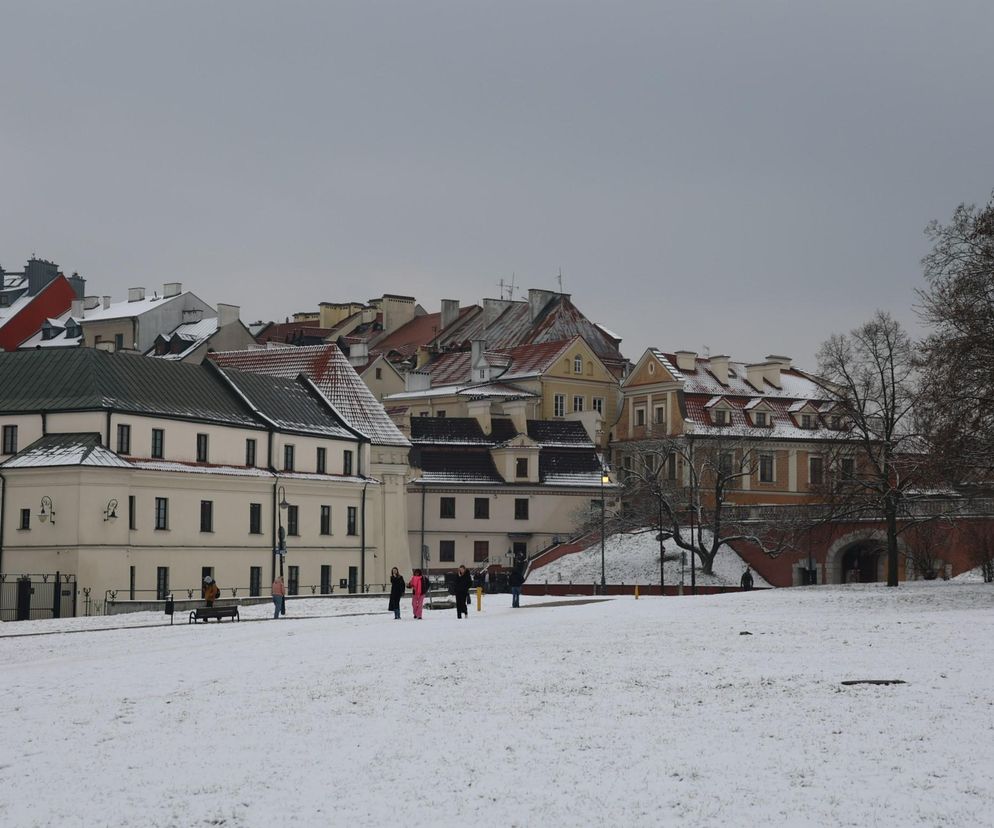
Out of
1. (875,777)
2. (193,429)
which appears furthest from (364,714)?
(193,429)

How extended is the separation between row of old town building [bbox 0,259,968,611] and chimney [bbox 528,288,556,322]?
A: 177 millimetres

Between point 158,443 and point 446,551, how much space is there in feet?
118

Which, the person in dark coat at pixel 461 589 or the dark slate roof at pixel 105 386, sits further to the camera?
the dark slate roof at pixel 105 386

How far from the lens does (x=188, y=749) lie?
2577 centimetres

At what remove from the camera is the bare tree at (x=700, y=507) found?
9256 cm

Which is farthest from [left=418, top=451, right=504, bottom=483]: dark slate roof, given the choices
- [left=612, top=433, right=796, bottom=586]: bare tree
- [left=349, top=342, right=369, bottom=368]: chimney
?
[left=349, top=342, right=369, bottom=368]: chimney

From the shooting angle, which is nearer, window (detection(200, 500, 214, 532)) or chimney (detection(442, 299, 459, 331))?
window (detection(200, 500, 214, 532))

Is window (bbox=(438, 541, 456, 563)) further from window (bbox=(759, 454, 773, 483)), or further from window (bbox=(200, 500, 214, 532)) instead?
window (bbox=(200, 500, 214, 532))

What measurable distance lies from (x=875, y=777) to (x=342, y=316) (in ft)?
477

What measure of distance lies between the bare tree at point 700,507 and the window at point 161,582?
2832cm

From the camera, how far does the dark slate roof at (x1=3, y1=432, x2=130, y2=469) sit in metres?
70.8

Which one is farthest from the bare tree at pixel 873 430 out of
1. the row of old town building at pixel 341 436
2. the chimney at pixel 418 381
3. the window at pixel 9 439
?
the chimney at pixel 418 381

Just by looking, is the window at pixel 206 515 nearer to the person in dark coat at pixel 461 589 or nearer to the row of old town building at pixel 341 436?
the row of old town building at pixel 341 436

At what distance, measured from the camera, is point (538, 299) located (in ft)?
466
